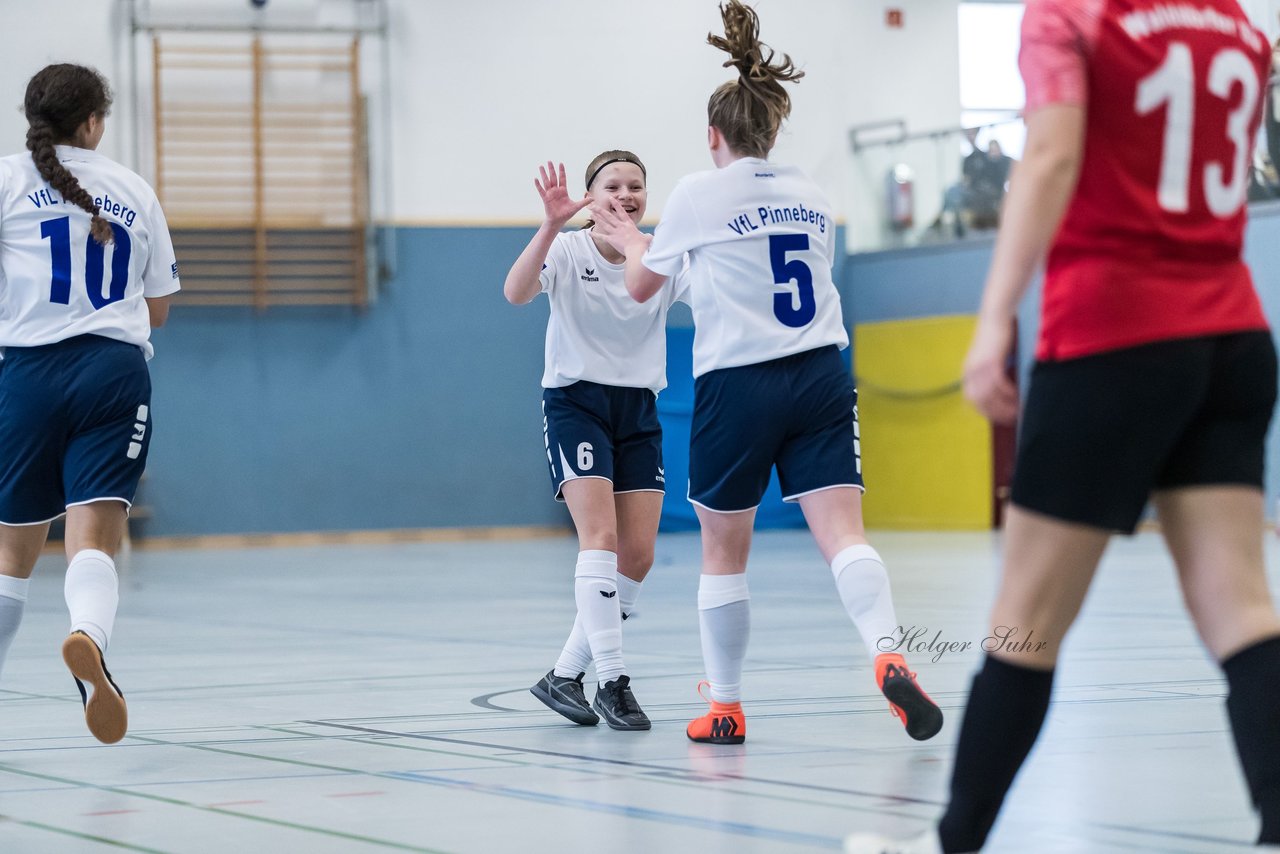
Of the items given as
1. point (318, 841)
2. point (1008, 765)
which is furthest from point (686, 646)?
point (1008, 765)

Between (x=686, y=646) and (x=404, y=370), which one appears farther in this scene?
(x=404, y=370)

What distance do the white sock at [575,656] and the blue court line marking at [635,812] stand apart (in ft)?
3.33

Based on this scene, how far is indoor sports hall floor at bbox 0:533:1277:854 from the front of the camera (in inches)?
118

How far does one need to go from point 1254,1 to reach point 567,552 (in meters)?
8.32

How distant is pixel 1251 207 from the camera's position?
44.3 ft

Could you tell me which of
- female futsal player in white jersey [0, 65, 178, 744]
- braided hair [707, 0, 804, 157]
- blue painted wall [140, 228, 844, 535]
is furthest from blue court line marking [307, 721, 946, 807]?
blue painted wall [140, 228, 844, 535]

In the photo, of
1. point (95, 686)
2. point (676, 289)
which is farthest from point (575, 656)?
point (95, 686)

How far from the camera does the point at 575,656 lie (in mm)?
4625

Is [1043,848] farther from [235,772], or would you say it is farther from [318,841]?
[235,772]

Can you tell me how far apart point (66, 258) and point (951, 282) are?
12.7 metres

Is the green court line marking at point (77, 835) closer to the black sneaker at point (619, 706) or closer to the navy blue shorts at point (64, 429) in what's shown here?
the navy blue shorts at point (64, 429)

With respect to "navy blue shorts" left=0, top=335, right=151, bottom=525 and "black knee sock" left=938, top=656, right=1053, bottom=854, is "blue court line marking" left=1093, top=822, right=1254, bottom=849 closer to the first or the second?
"black knee sock" left=938, top=656, right=1053, bottom=854

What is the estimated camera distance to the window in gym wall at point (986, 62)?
59.2 feet

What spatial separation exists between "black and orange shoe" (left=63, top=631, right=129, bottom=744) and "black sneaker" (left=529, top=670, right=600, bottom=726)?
3.90 ft
